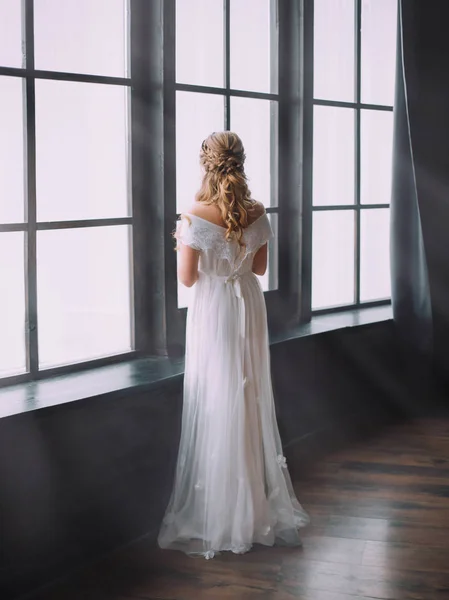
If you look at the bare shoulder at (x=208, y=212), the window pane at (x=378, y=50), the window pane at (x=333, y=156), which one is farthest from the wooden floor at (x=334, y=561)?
the window pane at (x=378, y=50)

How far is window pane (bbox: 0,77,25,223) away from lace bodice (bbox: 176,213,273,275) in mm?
572

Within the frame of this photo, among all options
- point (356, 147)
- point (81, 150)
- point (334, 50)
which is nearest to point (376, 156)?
point (356, 147)

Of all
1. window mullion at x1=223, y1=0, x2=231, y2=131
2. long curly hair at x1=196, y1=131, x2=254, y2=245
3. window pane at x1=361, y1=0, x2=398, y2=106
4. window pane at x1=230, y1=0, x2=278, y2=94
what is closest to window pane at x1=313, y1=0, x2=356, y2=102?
window pane at x1=361, y1=0, x2=398, y2=106

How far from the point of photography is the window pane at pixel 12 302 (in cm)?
302

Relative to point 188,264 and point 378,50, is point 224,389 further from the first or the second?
point 378,50

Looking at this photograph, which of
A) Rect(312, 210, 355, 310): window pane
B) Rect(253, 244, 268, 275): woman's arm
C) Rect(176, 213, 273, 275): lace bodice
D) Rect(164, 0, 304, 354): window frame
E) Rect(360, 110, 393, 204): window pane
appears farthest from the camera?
Rect(360, 110, 393, 204): window pane

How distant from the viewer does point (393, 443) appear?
4430mm

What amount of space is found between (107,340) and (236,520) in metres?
0.84

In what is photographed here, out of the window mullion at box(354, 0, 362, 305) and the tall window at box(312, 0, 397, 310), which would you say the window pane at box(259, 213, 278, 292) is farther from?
the window mullion at box(354, 0, 362, 305)

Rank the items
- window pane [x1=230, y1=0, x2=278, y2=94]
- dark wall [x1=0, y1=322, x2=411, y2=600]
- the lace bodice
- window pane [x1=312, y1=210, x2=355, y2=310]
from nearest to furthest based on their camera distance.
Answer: dark wall [x1=0, y1=322, x2=411, y2=600] < the lace bodice < window pane [x1=230, y1=0, x2=278, y2=94] < window pane [x1=312, y1=210, x2=355, y2=310]

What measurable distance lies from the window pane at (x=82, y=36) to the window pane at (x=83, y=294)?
23.3 inches

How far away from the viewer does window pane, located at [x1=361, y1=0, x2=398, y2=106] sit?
190 inches

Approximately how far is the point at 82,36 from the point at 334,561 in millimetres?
2044

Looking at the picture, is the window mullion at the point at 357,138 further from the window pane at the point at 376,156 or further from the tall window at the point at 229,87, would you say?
the tall window at the point at 229,87
